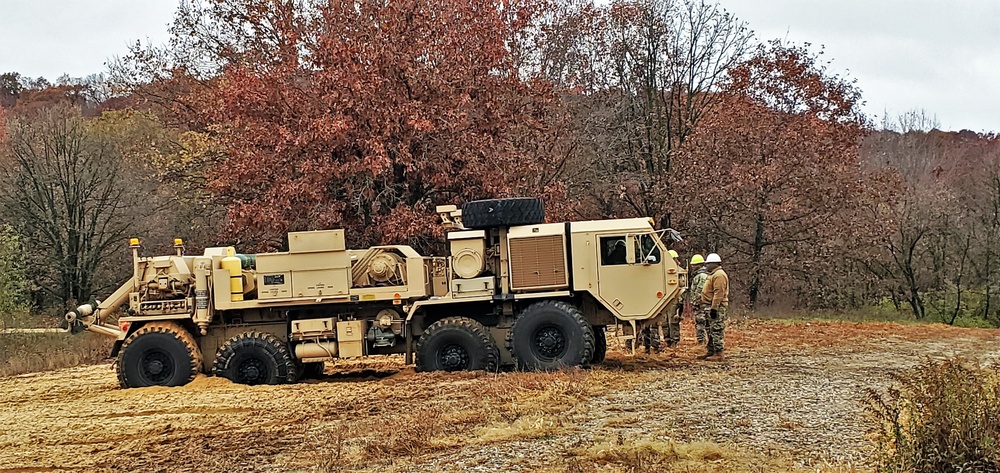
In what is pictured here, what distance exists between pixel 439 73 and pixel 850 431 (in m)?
15.9

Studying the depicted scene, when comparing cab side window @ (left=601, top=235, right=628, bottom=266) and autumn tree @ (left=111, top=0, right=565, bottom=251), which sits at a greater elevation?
autumn tree @ (left=111, top=0, right=565, bottom=251)

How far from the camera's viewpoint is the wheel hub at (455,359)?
16141mm

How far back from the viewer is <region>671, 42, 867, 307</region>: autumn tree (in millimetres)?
30875

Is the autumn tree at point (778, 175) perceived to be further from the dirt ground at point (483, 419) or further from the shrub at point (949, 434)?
the shrub at point (949, 434)

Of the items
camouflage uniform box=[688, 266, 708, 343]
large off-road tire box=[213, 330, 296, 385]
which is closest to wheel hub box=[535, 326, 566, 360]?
camouflage uniform box=[688, 266, 708, 343]

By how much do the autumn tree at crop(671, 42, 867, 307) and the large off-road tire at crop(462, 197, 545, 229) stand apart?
52.2 feet

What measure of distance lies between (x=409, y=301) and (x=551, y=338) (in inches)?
97.6

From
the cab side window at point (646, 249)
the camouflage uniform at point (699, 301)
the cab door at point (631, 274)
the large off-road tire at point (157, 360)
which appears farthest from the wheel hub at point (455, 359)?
the camouflage uniform at point (699, 301)

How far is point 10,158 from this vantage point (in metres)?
34.4

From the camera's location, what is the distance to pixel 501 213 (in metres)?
16.3

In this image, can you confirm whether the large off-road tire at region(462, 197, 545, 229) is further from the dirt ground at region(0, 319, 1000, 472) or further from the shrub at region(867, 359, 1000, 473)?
the shrub at region(867, 359, 1000, 473)

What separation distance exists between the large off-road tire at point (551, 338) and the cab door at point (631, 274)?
617mm

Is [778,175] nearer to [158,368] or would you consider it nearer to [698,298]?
[698,298]

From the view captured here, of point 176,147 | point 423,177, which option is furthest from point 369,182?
point 176,147
